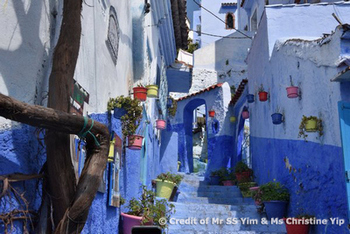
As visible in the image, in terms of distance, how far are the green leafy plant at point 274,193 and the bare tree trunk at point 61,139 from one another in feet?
19.8

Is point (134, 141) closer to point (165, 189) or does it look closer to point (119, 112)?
point (119, 112)

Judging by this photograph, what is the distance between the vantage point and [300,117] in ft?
26.3

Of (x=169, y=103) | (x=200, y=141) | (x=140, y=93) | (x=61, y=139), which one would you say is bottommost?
(x=61, y=139)

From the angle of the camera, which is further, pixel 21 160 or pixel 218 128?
pixel 218 128

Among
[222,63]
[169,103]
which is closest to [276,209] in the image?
[169,103]

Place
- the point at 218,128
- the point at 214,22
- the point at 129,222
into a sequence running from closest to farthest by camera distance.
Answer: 1. the point at 129,222
2. the point at 218,128
3. the point at 214,22

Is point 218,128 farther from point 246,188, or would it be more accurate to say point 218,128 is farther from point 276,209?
point 276,209

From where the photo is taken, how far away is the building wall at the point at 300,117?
6434 mm

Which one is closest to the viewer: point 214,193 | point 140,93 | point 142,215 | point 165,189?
point 142,215

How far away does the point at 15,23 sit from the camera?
3.70 m

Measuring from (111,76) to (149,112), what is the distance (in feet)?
13.6

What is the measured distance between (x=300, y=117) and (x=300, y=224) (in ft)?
6.57

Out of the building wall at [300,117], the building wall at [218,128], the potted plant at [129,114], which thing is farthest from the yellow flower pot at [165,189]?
the building wall at [218,128]

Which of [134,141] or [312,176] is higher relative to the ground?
[134,141]
